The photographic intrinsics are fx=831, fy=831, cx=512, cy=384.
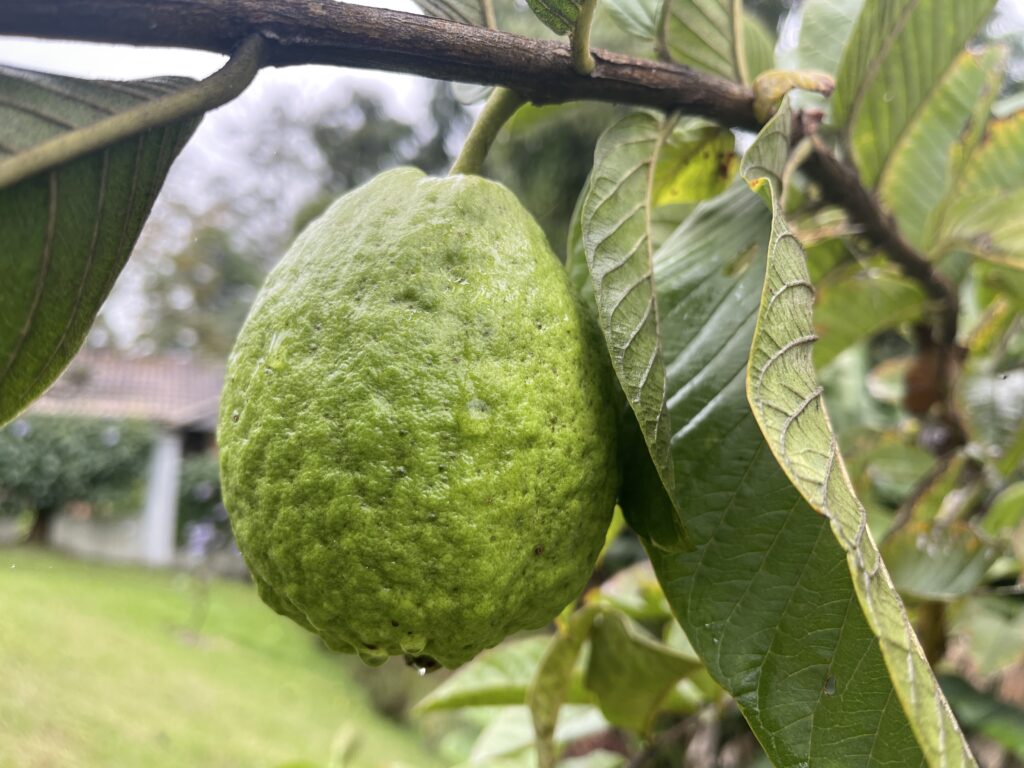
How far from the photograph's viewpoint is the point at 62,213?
0.54m

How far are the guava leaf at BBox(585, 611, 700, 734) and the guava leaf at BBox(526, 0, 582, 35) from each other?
0.68 m

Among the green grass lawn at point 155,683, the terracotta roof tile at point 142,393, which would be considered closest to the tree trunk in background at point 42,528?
the green grass lawn at point 155,683

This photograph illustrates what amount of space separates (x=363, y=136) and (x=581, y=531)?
16.0 meters

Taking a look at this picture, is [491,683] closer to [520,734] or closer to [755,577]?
[520,734]

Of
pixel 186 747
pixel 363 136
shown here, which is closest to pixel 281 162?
pixel 363 136

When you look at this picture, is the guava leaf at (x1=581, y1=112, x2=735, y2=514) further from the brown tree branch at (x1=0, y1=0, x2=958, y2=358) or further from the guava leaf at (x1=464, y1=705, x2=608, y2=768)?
the guava leaf at (x1=464, y1=705, x2=608, y2=768)

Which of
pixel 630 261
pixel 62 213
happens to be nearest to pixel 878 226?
pixel 630 261

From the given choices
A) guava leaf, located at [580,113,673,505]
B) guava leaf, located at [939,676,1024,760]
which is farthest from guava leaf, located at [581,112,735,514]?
guava leaf, located at [939,676,1024,760]

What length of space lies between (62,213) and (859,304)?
1.15m

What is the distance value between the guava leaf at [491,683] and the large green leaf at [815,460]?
0.91m

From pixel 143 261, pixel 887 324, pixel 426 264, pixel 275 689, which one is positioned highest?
pixel 426 264

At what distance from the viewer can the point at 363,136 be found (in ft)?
51.3

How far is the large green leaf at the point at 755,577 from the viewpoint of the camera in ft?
1.84

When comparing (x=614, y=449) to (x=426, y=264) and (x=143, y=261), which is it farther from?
(x=143, y=261)
